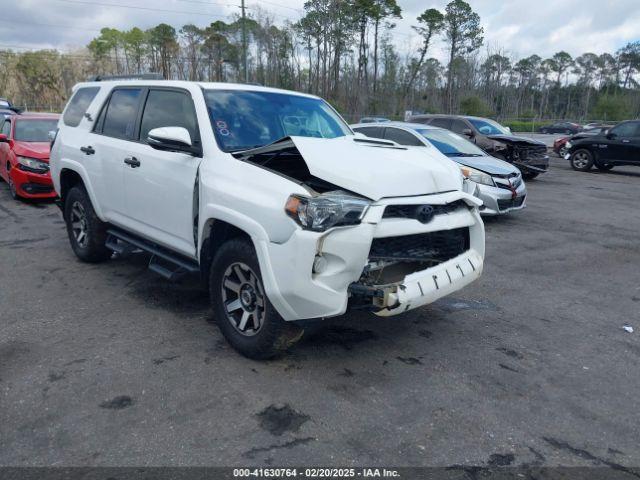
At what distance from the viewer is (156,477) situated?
2.56 meters

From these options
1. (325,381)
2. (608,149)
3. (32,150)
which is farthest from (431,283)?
(608,149)

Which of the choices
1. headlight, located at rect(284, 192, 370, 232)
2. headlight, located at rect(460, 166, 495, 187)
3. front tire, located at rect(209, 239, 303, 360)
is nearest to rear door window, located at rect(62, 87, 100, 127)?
front tire, located at rect(209, 239, 303, 360)

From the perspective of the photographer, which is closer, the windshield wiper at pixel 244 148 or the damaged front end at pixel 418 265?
the damaged front end at pixel 418 265

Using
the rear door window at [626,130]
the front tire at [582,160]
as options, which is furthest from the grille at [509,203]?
the front tire at [582,160]

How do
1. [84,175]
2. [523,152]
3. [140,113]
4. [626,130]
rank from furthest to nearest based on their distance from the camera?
[626,130], [523,152], [84,175], [140,113]

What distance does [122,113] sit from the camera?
5230 millimetres

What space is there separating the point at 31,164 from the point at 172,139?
7.28 meters

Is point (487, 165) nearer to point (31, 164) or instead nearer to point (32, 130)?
point (31, 164)

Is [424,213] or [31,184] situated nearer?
[424,213]

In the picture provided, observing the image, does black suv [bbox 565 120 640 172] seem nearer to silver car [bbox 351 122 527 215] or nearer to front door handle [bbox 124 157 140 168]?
silver car [bbox 351 122 527 215]

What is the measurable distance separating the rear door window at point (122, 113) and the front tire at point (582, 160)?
55.5ft

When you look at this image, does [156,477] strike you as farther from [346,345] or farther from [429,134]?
[429,134]

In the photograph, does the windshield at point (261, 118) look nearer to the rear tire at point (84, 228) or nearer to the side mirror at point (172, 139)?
the side mirror at point (172, 139)

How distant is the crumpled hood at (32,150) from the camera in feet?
31.7
